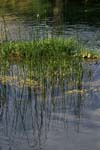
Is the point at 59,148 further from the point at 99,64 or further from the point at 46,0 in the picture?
the point at 46,0

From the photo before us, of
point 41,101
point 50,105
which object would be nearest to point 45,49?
point 41,101

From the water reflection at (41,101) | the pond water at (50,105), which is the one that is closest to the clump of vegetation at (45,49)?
the pond water at (50,105)

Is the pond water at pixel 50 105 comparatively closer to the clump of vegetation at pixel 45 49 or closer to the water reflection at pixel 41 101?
the water reflection at pixel 41 101

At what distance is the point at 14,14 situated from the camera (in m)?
25.3

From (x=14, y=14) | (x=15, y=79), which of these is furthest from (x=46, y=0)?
(x=15, y=79)

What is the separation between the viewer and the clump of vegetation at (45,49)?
39.2ft

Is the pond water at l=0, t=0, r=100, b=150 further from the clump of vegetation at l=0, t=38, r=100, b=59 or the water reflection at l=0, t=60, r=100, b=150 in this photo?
the clump of vegetation at l=0, t=38, r=100, b=59

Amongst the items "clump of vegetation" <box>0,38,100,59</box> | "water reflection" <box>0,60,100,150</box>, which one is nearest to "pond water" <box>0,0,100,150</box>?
"water reflection" <box>0,60,100,150</box>

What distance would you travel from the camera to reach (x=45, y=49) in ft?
39.7

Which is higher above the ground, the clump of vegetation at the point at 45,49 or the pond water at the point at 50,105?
the clump of vegetation at the point at 45,49

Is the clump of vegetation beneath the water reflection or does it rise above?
above

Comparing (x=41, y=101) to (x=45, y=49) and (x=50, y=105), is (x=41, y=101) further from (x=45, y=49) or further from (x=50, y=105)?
(x=45, y=49)

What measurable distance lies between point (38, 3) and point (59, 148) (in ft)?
80.6

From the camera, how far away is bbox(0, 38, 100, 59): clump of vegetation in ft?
39.2
